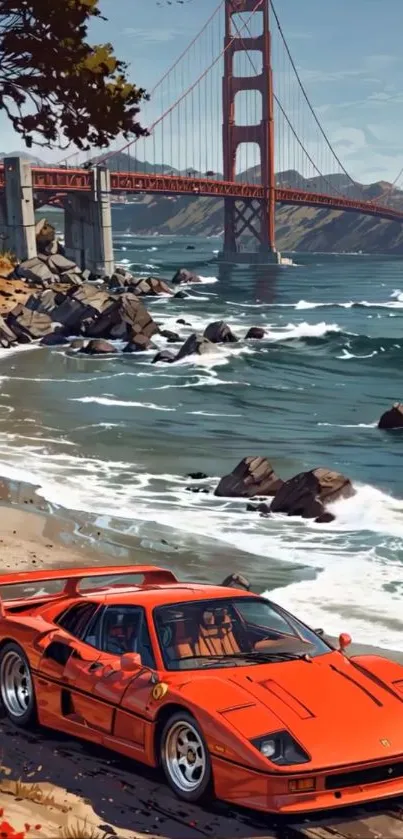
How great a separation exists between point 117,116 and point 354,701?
15939mm

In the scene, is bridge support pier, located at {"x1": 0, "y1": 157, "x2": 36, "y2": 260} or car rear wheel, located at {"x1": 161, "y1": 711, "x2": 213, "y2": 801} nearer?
car rear wheel, located at {"x1": 161, "y1": 711, "x2": 213, "y2": 801}

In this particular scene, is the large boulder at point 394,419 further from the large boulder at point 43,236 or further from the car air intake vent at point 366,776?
the large boulder at point 43,236

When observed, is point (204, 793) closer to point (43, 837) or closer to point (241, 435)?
point (43, 837)

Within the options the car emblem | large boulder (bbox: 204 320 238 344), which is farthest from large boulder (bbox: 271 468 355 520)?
large boulder (bbox: 204 320 238 344)

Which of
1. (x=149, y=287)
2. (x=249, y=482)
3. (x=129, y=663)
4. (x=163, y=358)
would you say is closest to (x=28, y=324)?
(x=163, y=358)

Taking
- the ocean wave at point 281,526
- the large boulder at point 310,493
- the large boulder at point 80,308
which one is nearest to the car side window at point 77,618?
the ocean wave at point 281,526

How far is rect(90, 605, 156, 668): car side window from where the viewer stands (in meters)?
7.23

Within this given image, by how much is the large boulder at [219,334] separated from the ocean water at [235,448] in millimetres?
928

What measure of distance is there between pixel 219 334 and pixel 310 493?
3323 centimetres

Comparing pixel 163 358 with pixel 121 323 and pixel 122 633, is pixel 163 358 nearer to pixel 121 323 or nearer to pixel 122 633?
A: pixel 121 323

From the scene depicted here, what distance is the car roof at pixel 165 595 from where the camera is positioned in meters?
7.47

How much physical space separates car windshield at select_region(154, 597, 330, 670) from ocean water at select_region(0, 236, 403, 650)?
532 cm

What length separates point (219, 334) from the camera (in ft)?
175

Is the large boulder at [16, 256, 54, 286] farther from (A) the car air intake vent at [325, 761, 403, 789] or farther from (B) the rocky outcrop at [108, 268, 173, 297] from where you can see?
(A) the car air intake vent at [325, 761, 403, 789]
